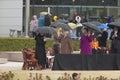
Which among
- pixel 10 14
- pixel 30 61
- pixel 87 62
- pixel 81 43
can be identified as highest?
pixel 10 14

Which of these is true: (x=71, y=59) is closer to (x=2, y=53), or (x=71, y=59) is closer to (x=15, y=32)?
(x=2, y=53)

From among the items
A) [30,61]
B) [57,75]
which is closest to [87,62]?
[57,75]

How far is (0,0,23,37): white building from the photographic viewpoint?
36250 millimetres

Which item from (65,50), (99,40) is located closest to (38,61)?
(65,50)

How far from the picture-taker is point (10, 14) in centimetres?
3631

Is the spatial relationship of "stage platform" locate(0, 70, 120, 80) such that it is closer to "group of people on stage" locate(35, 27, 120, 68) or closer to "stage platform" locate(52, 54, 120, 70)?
"stage platform" locate(52, 54, 120, 70)

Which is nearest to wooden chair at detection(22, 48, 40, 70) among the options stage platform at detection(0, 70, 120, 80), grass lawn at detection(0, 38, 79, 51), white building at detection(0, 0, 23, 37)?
stage platform at detection(0, 70, 120, 80)

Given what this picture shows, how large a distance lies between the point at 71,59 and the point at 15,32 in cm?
1860

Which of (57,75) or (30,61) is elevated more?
(57,75)

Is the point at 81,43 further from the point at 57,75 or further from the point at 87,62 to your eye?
the point at 57,75

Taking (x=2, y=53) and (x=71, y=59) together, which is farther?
(x=2, y=53)

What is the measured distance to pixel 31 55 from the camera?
72.8ft

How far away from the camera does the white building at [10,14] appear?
119 feet

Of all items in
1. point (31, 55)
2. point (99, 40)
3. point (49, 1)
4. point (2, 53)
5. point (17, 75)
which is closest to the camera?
point (17, 75)
